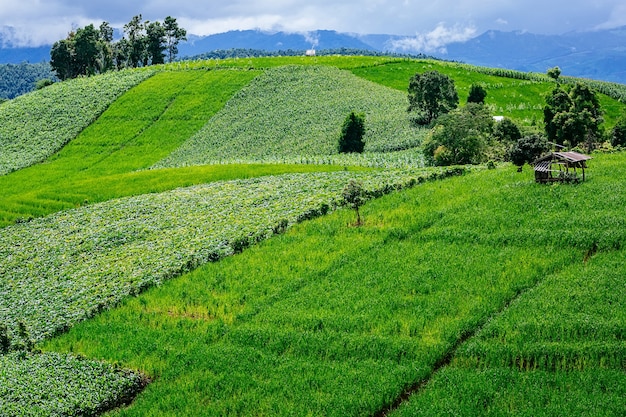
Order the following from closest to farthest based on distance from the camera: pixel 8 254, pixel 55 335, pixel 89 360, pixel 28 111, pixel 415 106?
pixel 89 360 < pixel 55 335 < pixel 8 254 < pixel 415 106 < pixel 28 111

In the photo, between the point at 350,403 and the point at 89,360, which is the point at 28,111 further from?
the point at 350,403

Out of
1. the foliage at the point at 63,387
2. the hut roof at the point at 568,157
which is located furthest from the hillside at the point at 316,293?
the hut roof at the point at 568,157

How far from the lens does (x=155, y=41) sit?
166 m

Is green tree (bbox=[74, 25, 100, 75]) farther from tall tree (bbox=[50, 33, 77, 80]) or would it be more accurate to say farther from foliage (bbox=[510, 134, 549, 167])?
foliage (bbox=[510, 134, 549, 167])

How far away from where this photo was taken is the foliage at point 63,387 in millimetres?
24281

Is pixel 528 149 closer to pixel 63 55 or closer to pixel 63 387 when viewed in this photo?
pixel 63 387

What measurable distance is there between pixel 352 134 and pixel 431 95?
15660 mm

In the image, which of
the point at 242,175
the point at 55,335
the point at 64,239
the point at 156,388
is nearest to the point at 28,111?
the point at 242,175

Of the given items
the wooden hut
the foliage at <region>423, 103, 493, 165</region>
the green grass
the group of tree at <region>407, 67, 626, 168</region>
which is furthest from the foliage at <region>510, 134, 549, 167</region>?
the foliage at <region>423, 103, 493, 165</region>

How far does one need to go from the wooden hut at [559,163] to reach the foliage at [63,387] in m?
31.4

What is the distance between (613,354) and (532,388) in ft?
12.7

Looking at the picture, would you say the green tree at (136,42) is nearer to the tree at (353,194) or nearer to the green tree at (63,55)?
the green tree at (63,55)

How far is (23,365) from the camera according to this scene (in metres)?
28.2

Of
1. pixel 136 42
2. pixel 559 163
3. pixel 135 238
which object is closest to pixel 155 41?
pixel 136 42
